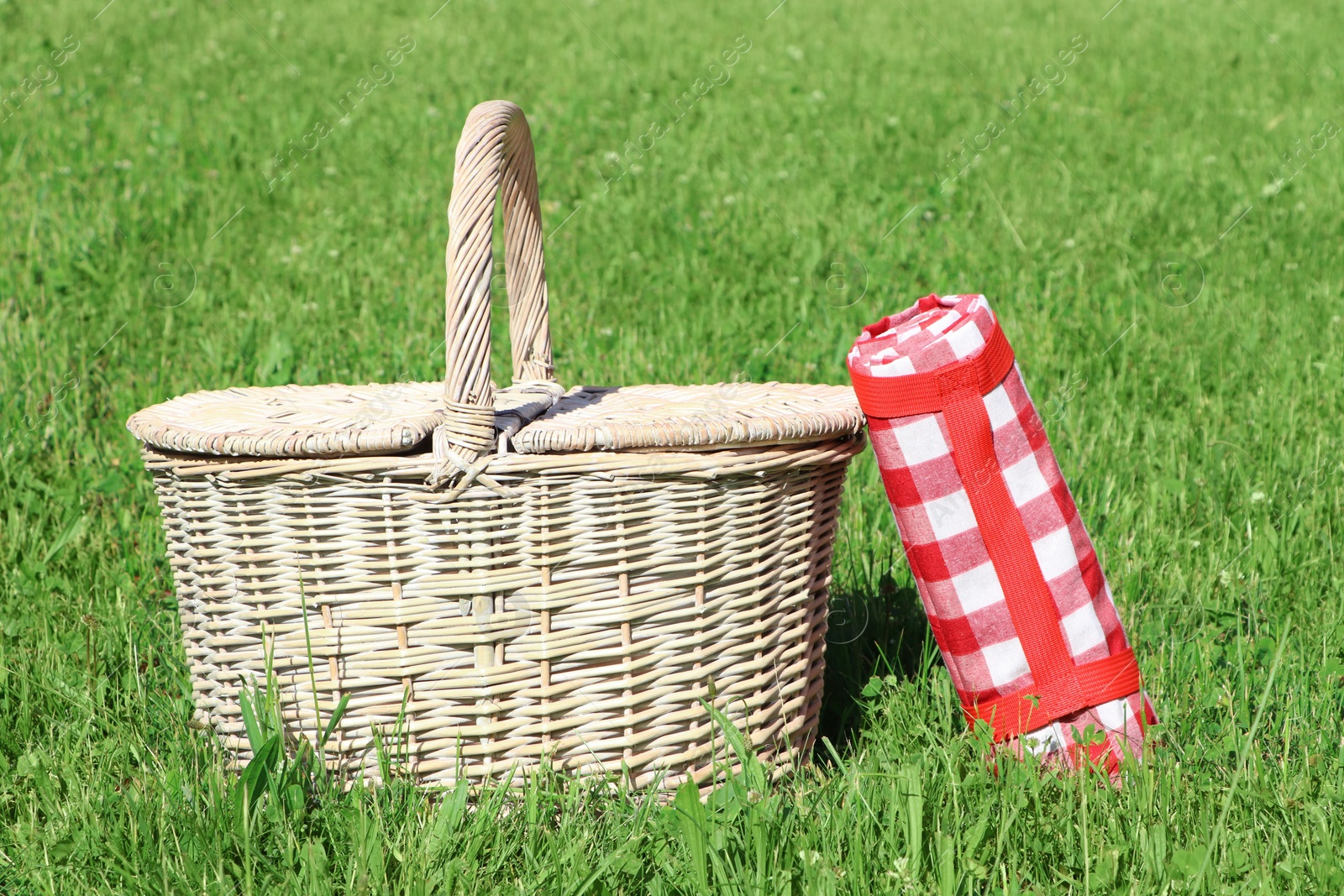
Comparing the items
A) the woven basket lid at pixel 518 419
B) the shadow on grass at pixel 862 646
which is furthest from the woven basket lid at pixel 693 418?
the shadow on grass at pixel 862 646

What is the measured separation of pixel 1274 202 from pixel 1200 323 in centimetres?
164

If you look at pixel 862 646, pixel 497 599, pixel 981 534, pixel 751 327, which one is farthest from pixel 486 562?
pixel 751 327

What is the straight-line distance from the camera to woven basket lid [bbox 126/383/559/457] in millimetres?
1687

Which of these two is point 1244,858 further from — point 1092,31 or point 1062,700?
point 1092,31

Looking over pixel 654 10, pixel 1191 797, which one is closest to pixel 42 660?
pixel 1191 797

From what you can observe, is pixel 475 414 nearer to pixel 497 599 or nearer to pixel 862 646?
pixel 497 599

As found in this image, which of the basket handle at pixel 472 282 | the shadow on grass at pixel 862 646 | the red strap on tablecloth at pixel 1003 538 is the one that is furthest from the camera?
the shadow on grass at pixel 862 646

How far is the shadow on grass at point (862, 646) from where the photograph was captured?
2.30 metres

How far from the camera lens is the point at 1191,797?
1.78 metres

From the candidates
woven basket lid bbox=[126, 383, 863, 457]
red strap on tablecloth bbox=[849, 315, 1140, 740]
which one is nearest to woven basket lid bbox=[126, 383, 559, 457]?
woven basket lid bbox=[126, 383, 863, 457]

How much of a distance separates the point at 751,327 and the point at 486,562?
239cm

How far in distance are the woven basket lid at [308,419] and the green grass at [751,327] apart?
500 millimetres

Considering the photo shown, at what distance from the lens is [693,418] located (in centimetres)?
183

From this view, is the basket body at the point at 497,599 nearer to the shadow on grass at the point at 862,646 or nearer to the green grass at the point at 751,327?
the green grass at the point at 751,327
